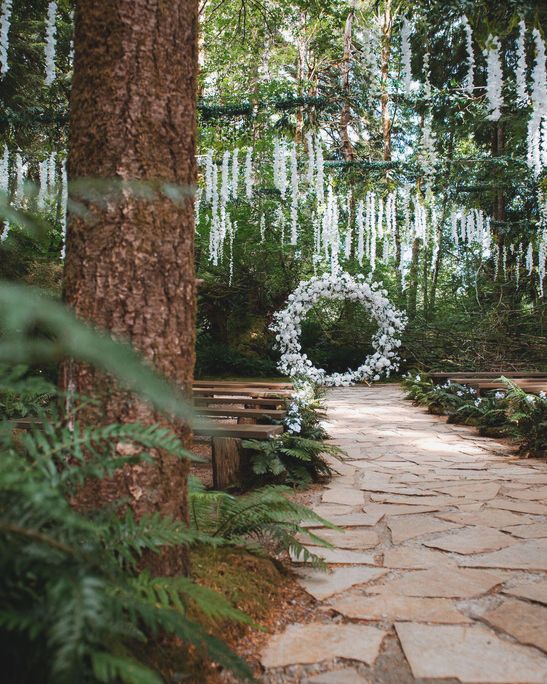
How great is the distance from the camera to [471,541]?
305 centimetres

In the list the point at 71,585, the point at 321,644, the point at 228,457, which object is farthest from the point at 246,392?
the point at 71,585

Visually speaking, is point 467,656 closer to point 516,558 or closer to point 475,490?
point 516,558

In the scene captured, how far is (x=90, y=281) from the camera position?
1.72m

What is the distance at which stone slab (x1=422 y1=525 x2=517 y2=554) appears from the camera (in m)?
2.94

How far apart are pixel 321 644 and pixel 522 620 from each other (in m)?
0.81

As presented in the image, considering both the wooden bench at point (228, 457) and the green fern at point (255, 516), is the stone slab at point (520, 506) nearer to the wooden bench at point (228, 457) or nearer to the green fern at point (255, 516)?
the wooden bench at point (228, 457)

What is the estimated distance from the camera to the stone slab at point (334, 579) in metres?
2.43

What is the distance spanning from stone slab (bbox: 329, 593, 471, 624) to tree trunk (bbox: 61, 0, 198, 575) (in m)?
0.82

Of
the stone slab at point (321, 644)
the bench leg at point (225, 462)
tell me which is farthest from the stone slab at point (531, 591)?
the bench leg at point (225, 462)

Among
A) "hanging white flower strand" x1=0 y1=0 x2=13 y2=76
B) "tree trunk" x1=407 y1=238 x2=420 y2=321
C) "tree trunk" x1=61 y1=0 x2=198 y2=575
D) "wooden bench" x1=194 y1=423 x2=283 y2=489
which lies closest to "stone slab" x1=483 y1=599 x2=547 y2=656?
"tree trunk" x1=61 y1=0 x2=198 y2=575

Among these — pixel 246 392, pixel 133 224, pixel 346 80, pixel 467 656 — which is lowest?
pixel 467 656

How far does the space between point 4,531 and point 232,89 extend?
19.0 m

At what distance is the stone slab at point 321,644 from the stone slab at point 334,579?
28cm

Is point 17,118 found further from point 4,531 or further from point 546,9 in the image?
point 4,531
